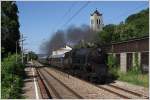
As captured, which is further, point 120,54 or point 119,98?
point 120,54

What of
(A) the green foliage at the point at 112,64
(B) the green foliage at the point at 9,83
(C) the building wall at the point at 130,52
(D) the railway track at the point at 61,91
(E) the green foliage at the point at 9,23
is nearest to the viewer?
(B) the green foliage at the point at 9,83

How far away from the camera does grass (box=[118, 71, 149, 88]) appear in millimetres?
27592

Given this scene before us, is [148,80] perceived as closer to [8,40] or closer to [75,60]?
[75,60]

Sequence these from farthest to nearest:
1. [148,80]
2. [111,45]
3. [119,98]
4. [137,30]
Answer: [137,30] → [111,45] → [148,80] → [119,98]

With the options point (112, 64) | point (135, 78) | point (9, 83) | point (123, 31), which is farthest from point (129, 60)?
point (123, 31)

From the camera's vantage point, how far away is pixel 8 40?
5691 cm

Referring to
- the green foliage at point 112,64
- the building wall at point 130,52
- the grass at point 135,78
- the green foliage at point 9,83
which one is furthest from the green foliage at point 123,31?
the green foliage at point 9,83

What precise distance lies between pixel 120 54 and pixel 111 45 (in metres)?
2.26

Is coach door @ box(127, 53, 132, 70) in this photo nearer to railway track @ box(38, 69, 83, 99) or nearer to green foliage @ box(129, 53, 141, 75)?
green foliage @ box(129, 53, 141, 75)

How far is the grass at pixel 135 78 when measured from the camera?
27.6 meters

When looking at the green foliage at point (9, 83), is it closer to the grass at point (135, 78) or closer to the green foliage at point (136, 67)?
the grass at point (135, 78)

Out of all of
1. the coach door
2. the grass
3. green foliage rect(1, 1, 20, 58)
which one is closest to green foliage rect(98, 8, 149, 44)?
green foliage rect(1, 1, 20, 58)

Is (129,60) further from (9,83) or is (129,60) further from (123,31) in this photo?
(123,31)

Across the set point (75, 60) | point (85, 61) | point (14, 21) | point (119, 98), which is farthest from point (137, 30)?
point (119, 98)
